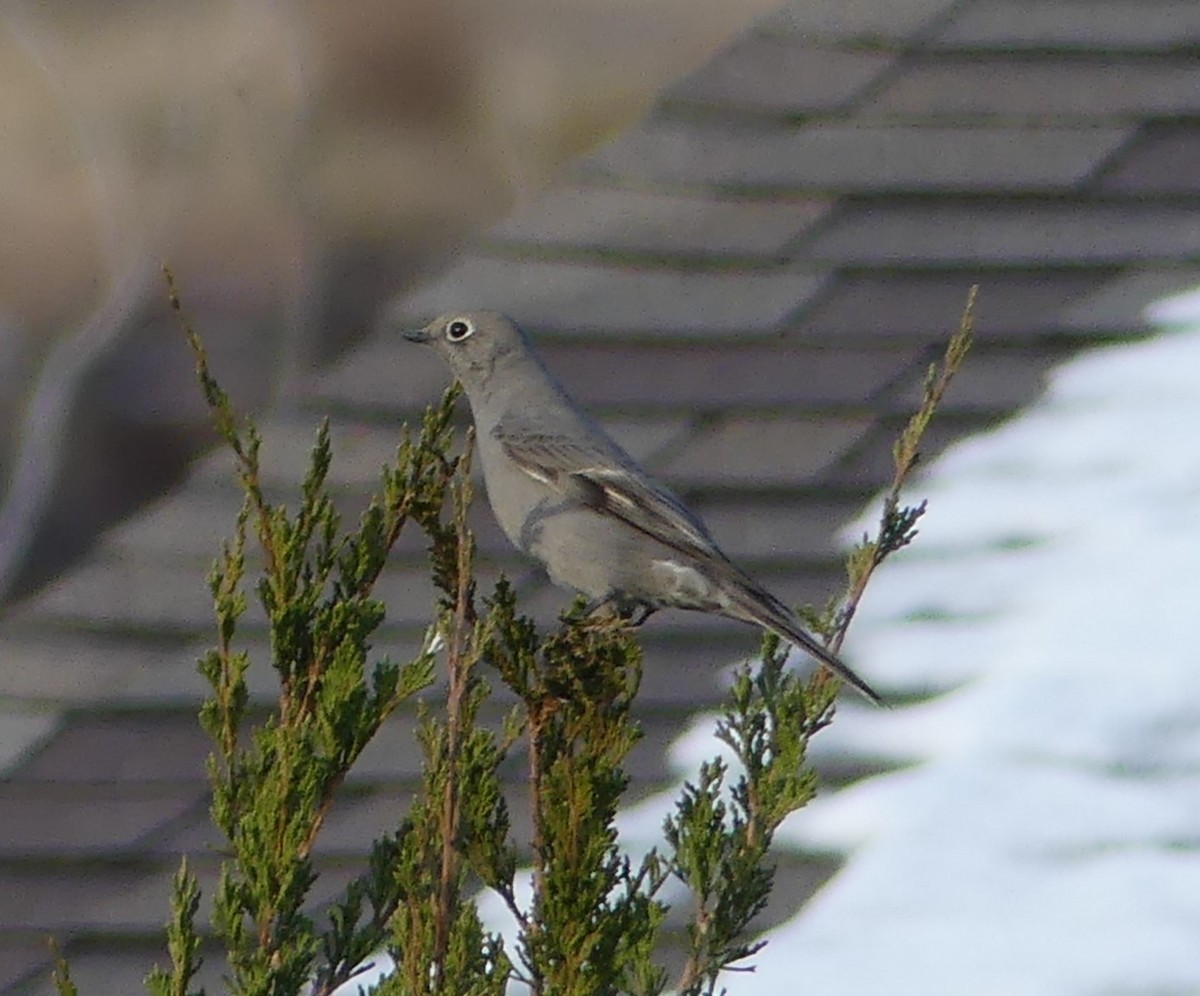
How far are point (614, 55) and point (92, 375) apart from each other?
395 centimetres

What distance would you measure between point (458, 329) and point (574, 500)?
471 mm

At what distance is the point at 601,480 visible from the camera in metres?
4.14

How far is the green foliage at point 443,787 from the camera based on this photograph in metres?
2.48

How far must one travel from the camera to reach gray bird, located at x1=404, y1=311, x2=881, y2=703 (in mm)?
3943

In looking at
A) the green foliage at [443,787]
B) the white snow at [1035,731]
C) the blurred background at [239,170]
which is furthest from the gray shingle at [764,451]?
the blurred background at [239,170]

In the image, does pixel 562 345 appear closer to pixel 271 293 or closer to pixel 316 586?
pixel 316 586

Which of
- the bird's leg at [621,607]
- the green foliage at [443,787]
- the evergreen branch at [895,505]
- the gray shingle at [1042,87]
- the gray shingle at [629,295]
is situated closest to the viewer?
the green foliage at [443,787]

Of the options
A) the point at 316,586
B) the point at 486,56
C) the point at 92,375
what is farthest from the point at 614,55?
the point at 316,586

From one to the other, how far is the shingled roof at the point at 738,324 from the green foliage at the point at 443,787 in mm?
1688

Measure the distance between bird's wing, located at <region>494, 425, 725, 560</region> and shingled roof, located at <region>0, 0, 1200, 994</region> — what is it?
65 centimetres

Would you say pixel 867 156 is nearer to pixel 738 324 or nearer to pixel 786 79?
pixel 786 79

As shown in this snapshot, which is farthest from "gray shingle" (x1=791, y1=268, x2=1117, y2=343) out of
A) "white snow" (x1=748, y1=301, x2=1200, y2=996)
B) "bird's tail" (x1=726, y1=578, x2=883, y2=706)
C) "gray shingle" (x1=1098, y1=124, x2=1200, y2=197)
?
"bird's tail" (x1=726, y1=578, x2=883, y2=706)

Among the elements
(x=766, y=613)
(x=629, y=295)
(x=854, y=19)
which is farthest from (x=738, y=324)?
(x=766, y=613)

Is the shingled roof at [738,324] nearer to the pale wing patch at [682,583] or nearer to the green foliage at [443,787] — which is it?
the pale wing patch at [682,583]
